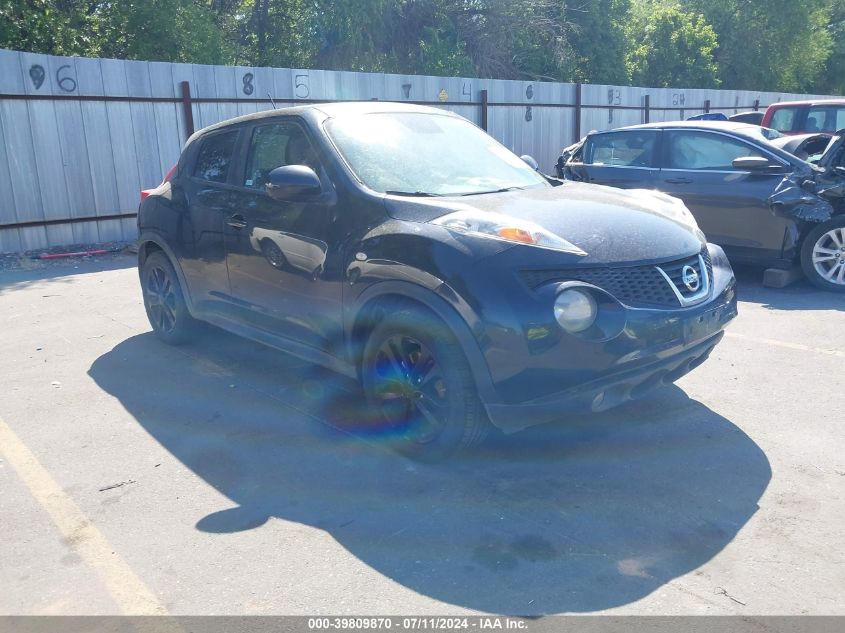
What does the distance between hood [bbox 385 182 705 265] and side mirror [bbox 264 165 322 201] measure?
46cm

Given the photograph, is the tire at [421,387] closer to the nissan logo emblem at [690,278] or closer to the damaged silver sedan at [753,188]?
the nissan logo emblem at [690,278]

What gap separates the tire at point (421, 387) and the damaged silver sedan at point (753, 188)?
518 cm

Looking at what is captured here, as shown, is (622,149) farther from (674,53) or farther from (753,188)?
(674,53)

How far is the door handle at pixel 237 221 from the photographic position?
4887mm

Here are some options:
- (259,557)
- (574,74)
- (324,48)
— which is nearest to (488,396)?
(259,557)

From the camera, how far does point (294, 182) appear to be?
4.21 meters

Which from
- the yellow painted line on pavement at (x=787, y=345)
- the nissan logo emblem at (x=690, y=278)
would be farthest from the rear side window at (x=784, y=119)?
the nissan logo emblem at (x=690, y=278)

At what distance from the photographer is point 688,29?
92.5ft

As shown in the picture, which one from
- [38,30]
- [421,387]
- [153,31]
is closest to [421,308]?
[421,387]

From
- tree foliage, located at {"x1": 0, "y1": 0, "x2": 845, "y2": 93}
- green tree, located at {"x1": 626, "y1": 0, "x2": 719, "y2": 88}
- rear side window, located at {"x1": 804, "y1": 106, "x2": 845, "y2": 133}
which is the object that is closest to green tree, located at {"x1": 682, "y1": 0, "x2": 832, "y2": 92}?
tree foliage, located at {"x1": 0, "y1": 0, "x2": 845, "y2": 93}

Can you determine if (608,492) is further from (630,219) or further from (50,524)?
(50,524)

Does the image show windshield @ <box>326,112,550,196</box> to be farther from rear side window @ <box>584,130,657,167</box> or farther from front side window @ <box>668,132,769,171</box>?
rear side window @ <box>584,130,657,167</box>

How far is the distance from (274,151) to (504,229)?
1.88 m

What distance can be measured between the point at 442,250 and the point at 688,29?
2821cm
